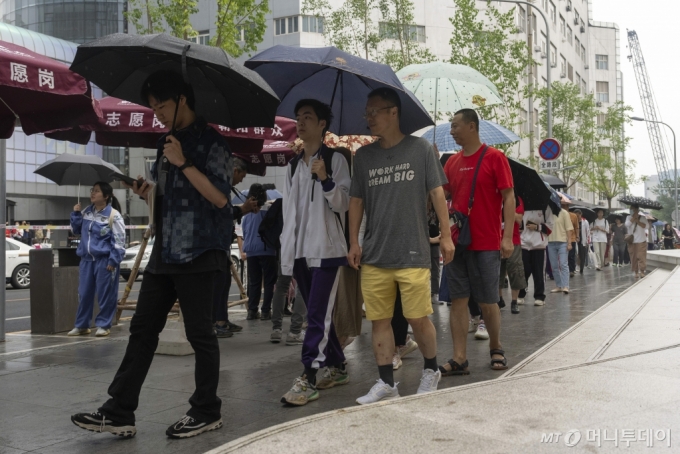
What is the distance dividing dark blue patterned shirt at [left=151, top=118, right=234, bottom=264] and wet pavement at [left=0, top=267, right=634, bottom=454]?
1067 millimetres

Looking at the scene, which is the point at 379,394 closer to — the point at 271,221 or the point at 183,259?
the point at 183,259

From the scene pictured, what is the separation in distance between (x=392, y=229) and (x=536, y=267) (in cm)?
773

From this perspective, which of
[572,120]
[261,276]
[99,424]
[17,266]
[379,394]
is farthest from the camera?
[572,120]

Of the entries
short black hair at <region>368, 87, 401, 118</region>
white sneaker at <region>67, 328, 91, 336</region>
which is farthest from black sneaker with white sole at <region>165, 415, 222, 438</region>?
white sneaker at <region>67, 328, 91, 336</region>

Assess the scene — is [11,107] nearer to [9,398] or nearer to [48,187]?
[9,398]

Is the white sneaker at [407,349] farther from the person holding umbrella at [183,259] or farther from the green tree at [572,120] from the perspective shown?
the green tree at [572,120]

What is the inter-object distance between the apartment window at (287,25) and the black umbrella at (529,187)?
37.7 m

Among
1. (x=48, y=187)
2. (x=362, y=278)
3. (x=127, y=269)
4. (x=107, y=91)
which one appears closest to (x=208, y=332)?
(x=362, y=278)

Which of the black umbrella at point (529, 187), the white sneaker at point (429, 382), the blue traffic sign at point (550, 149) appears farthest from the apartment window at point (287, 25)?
the white sneaker at point (429, 382)

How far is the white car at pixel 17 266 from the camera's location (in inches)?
774

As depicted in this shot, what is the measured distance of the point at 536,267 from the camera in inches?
460

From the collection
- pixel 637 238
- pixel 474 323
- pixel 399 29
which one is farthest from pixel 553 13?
pixel 474 323

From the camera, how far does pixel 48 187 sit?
2181 inches

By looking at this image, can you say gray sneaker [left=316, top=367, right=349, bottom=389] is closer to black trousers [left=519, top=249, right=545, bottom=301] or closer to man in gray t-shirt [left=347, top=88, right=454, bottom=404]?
man in gray t-shirt [left=347, top=88, right=454, bottom=404]
